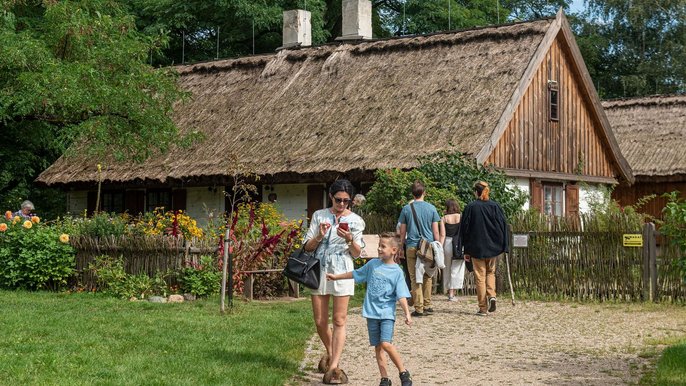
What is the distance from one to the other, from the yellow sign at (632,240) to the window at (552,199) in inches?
337

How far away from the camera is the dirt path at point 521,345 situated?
30.8ft

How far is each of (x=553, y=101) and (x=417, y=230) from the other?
11599mm

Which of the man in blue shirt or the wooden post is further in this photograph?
the wooden post

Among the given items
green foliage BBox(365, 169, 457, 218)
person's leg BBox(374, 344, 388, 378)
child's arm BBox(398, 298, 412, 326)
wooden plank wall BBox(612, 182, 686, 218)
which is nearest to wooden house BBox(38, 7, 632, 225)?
green foliage BBox(365, 169, 457, 218)

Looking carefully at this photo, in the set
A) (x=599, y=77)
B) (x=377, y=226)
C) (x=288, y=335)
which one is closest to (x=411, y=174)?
(x=377, y=226)

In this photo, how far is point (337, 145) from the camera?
2353 cm

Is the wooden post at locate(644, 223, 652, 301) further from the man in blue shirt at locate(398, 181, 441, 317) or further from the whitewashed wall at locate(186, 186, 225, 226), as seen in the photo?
the whitewashed wall at locate(186, 186, 225, 226)

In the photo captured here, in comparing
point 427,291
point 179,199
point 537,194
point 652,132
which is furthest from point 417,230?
point 652,132

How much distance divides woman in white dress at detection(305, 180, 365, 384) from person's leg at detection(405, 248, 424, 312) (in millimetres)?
4654

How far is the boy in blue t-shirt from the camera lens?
878 centimetres

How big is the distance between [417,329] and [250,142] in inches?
544

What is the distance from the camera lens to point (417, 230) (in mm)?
14047

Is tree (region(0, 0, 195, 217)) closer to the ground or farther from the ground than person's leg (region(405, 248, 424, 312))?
farther from the ground

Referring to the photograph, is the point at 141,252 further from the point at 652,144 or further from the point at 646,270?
the point at 652,144
